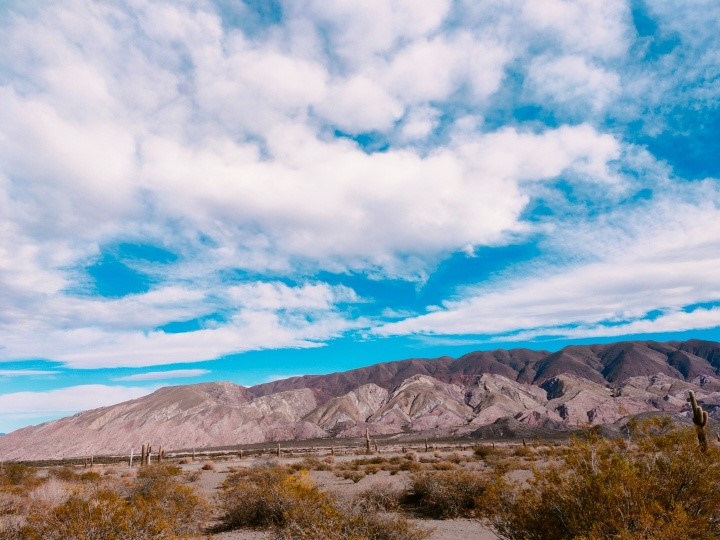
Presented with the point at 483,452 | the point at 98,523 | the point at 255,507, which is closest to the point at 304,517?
the point at 98,523

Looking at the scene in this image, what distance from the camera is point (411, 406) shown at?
425 ft

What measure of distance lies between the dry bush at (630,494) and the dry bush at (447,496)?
759cm

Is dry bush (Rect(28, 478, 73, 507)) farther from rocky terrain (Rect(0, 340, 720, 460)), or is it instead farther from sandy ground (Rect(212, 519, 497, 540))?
rocky terrain (Rect(0, 340, 720, 460))

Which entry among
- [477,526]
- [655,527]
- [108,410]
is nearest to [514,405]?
[108,410]

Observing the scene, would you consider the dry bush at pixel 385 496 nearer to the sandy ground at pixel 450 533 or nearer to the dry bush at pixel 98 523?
the sandy ground at pixel 450 533

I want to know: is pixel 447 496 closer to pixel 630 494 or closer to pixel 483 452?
pixel 630 494

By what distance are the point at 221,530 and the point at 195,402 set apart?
13063 centimetres

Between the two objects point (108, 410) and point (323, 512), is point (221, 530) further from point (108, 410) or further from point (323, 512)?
point (108, 410)

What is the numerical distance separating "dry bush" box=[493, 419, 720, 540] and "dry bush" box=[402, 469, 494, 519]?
7.59 m

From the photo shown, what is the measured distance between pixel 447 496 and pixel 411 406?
395ft

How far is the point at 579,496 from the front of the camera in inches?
232

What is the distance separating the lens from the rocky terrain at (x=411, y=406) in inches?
4409

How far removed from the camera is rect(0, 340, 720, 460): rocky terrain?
112 m

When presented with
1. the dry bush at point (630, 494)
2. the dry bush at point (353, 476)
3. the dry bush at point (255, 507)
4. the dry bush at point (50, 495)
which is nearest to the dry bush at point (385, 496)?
the dry bush at point (255, 507)
